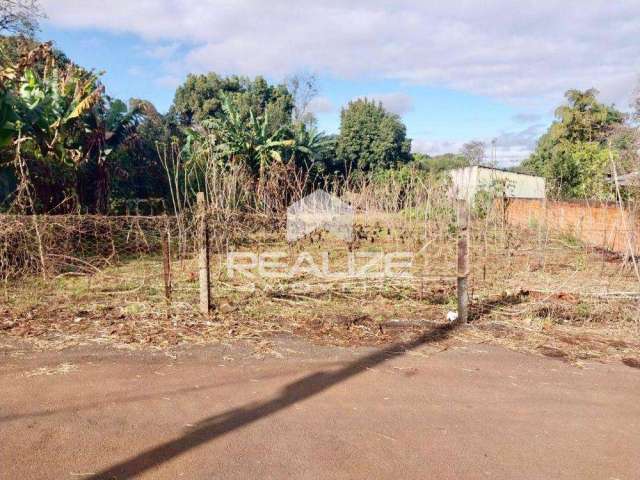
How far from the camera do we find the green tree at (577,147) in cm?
1688

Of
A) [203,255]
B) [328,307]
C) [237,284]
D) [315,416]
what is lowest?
[315,416]

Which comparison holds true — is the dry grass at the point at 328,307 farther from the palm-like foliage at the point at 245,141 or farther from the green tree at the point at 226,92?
the green tree at the point at 226,92

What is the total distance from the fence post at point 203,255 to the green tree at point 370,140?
22.2 meters

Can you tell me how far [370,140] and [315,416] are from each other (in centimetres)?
2601

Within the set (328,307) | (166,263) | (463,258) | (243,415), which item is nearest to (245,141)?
(166,263)

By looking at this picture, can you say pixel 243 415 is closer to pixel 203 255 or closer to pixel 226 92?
pixel 203 255

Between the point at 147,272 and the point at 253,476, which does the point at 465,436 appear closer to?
the point at 253,476

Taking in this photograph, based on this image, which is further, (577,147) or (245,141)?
(577,147)

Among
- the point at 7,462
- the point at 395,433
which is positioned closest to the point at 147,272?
the point at 7,462

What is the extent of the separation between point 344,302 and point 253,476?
12.6ft

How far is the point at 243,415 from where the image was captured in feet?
11.7

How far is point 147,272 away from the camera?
7.33 meters

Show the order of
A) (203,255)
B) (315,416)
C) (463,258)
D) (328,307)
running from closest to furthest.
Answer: (315,416) < (463,258) < (203,255) < (328,307)

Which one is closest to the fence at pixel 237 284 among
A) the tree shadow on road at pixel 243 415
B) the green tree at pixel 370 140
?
the tree shadow on road at pixel 243 415
